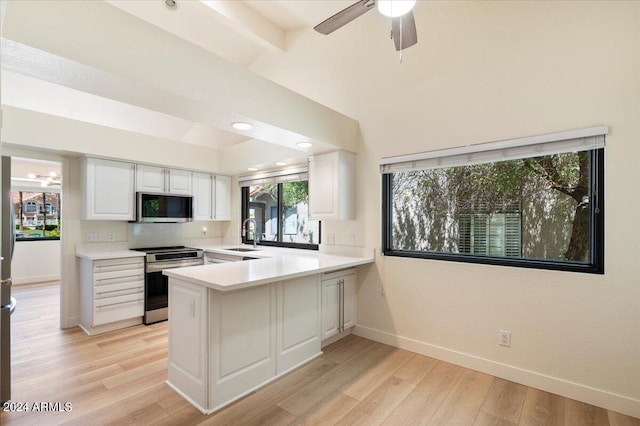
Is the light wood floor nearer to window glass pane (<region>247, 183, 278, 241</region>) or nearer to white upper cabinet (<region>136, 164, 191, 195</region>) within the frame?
white upper cabinet (<region>136, 164, 191, 195</region>)

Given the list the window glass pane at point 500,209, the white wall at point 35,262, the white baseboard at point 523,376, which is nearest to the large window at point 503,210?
the window glass pane at point 500,209

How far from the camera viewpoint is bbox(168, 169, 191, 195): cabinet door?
4277mm

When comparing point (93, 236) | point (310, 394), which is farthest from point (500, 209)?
point (93, 236)

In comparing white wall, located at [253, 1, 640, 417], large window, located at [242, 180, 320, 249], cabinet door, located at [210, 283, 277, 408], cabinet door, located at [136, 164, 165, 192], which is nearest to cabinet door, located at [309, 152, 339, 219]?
white wall, located at [253, 1, 640, 417]

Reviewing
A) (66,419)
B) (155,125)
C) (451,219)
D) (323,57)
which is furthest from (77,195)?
(451,219)

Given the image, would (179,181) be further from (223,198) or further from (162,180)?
(223,198)

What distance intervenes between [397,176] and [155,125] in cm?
363

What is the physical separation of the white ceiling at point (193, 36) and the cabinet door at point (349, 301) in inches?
58.0

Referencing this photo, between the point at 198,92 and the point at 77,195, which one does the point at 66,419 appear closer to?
the point at 198,92

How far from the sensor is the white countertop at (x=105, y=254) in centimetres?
339

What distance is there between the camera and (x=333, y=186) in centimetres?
331

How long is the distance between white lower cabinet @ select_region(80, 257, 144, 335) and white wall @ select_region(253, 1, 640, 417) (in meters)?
2.59

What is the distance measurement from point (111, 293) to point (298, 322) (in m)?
2.32

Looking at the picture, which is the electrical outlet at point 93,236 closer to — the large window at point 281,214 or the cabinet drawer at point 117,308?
the cabinet drawer at point 117,308
